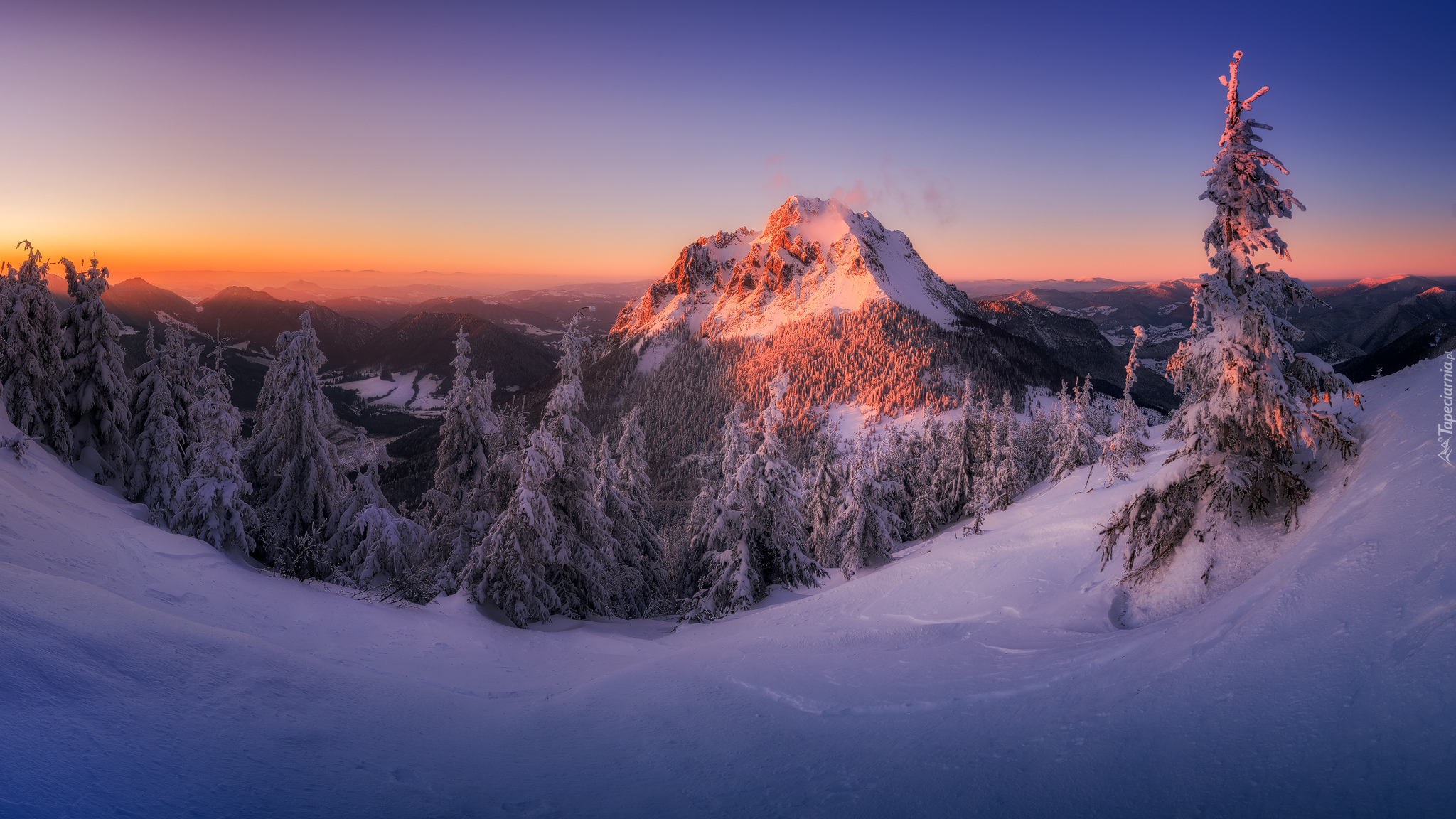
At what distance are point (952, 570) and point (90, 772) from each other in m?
13.7

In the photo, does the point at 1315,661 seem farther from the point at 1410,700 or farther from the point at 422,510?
the point at 422,510

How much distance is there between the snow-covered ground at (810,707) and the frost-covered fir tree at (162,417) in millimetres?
11677

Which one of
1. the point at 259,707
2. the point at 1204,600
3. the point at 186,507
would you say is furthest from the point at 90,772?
the point at 186,507

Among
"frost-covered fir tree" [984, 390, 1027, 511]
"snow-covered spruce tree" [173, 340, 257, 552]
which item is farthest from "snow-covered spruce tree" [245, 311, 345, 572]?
"frost-covered fir tree" [984, 390, 1027, 511]

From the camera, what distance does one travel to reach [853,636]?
1055cm

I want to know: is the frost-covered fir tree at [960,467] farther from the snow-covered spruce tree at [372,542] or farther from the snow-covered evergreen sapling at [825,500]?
the snow-covered spruce tree at [372,542]

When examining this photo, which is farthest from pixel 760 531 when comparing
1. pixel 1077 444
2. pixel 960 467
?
pixel 960 467

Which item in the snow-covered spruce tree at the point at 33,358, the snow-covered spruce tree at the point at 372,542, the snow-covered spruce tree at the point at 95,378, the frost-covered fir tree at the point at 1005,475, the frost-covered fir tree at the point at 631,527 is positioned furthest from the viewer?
the frost-covered fir tree at the point at 1005,475

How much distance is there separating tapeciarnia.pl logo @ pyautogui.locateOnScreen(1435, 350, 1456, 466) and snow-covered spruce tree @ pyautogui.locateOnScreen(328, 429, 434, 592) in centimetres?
2193

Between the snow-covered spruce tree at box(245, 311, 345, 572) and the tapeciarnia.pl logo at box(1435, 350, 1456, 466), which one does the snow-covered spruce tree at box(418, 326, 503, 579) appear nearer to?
the snow-covered spruce tree at box(245, 311, 345, 572)

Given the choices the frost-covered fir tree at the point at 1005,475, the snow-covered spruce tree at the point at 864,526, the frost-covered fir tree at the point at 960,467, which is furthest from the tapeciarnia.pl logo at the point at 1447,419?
the frost-covered fir tree at the point at 960,467

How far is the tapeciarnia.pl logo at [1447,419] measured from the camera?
22.4 ft

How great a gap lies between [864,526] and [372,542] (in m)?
19.5

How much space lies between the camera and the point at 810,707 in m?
6.86
